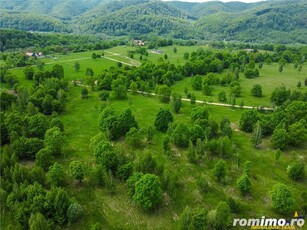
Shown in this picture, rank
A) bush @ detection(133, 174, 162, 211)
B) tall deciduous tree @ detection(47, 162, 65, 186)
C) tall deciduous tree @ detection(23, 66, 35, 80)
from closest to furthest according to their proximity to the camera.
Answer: bush @ detection(133, 174, 162, 211) < tall deciduous tree @ detection(47, 162, 65, 186) < tall deciduous tree @ detection(23, 66, 35, 80)

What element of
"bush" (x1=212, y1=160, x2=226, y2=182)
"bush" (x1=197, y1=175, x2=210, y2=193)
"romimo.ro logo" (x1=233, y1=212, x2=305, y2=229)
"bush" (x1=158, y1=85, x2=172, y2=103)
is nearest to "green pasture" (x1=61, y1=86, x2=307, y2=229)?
"bush" (x1=197, y1=175, x2=210, y2=193)

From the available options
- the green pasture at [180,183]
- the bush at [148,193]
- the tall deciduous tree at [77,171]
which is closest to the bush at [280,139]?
the green pasture at [180,183]

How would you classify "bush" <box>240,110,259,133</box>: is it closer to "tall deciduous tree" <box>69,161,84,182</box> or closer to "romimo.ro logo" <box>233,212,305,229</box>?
"romimo.ro logo" <box>233,212,305,229</box>

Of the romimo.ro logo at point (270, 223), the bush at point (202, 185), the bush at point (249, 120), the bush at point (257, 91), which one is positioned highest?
the bush at point (257, 91)

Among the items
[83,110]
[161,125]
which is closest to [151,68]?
[83,110]

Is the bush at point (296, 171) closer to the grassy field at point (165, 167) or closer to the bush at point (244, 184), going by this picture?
the grassy field at point (165, 167)

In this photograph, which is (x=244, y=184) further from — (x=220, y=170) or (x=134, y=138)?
(x=134, y=138)

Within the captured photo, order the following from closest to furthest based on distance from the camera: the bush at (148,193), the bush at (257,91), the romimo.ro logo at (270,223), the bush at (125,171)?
1. the romimo.ro logo at (270,223)
2. the bush at (148,193)
3. the bush at (125,171)
4. the bush at (257,91)

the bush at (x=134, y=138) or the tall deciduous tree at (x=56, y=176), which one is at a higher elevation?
the bush at (x=134, y=138)

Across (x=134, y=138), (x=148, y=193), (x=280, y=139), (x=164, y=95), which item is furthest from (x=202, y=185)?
(x=164, y=95)
